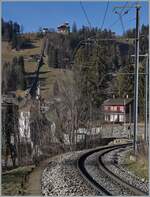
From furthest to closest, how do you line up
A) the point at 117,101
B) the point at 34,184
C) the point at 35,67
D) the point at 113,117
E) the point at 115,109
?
the point at 35,67 → the point at 115,109 → the point at 113,117 → the point at 117,101 → the point at 34,184

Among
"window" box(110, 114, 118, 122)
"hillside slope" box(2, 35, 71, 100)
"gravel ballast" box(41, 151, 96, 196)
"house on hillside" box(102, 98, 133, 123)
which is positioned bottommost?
"window" box(110, 114, 118, 122)

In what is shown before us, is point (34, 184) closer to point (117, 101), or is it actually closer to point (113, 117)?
point (117, 101)

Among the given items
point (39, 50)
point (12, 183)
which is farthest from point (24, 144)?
point (39, 50)

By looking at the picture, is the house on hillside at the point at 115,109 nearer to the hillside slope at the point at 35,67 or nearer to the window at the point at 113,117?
the window at the point at 113,117

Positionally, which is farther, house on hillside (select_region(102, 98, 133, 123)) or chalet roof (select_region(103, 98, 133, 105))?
house on hillside (select_region(102, 98, 133, 123))

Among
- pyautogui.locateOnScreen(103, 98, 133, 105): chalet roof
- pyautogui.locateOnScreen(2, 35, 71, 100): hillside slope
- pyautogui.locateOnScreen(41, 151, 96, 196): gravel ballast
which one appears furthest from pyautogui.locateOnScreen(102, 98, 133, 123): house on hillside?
pyautogui.locateOnScreen(41, 151, 96, 196): gravel ballast

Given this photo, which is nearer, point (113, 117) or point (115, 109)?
point (113, 117)

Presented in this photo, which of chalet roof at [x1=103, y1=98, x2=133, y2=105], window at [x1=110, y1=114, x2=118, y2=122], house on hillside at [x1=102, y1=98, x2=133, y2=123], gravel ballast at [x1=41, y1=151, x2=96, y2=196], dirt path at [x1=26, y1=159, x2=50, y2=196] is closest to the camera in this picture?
gravel ballast at [x1=41, y1=151, x2=96, y2=196]

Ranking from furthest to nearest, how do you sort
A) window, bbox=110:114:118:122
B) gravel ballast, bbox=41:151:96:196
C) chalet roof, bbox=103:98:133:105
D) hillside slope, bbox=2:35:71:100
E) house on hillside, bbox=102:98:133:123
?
window, bbox=110:114:118:122 < hillside slope, bbox=2:35:71:100 < house on hillside, bbox=102:98:133:123 < chalet roof, bbox=103:98:133:105 < gravel ballast, bbox=41:151:96:196

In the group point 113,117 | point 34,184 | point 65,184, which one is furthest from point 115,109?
point 65,184

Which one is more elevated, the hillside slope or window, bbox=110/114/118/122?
the hillside slope

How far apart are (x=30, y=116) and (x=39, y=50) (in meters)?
96.4

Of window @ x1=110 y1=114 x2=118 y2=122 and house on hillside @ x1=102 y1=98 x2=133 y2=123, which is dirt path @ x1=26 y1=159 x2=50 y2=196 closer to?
house on hillside @ x1=102 y1=98 x2=133 y2=123

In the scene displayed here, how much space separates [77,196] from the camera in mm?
10070
